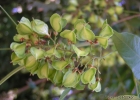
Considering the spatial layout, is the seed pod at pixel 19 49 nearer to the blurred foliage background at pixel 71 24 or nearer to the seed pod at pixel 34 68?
the seed pod at pixel 34 68

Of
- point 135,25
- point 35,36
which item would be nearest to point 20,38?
point 35,36

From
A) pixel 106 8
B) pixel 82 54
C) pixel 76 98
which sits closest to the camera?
pixel 82 54

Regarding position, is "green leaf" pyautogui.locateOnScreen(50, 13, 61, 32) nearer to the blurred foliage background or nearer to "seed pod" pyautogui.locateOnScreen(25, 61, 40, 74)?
"seed pod" pyautogui.locateOnScreen(25, 61, 40, 74)

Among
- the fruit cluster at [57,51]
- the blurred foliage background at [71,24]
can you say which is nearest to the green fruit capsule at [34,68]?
the fruit cluster at [57,51]

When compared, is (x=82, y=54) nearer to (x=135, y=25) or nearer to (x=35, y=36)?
(x=35, y=36)

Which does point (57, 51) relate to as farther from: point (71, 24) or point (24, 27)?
point (71, 24)

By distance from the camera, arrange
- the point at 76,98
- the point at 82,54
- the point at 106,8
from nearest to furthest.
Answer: the point at 82,54 < the point at 106,8 < the point at 76,98
